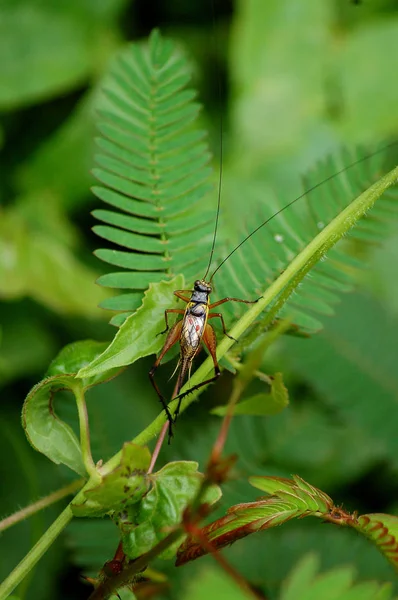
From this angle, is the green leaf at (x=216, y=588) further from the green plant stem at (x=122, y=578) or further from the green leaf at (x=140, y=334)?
the green leaf at (x=140, y=334)

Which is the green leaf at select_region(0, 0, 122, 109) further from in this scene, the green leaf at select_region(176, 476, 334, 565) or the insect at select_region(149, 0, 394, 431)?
the green leaf at select_region(176, 476, 334, 565)

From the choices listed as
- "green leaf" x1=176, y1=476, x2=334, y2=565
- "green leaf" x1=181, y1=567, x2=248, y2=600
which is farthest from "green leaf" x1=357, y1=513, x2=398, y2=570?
"green leaf" x1=181, y1=567, x2=248, y2=600

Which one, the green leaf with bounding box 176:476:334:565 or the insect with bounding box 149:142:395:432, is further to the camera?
the insect with bounding box 149:142:395:432

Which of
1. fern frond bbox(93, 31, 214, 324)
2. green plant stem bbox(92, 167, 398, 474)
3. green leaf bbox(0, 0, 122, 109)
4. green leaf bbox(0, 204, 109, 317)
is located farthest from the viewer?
green leaf bbox(0, 0, 122, 109)

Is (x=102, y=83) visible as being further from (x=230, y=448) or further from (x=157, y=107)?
(x=230, y=448)

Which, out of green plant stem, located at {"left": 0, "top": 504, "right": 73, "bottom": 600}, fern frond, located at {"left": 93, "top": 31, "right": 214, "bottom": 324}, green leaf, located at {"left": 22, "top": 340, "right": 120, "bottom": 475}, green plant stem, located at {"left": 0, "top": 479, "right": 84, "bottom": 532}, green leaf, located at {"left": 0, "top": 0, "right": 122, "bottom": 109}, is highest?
green leaf, located at {"left": 0, "top": 0, "right": 122, "bottom": 109}

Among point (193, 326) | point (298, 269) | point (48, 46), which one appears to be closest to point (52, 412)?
point (193, 326)
